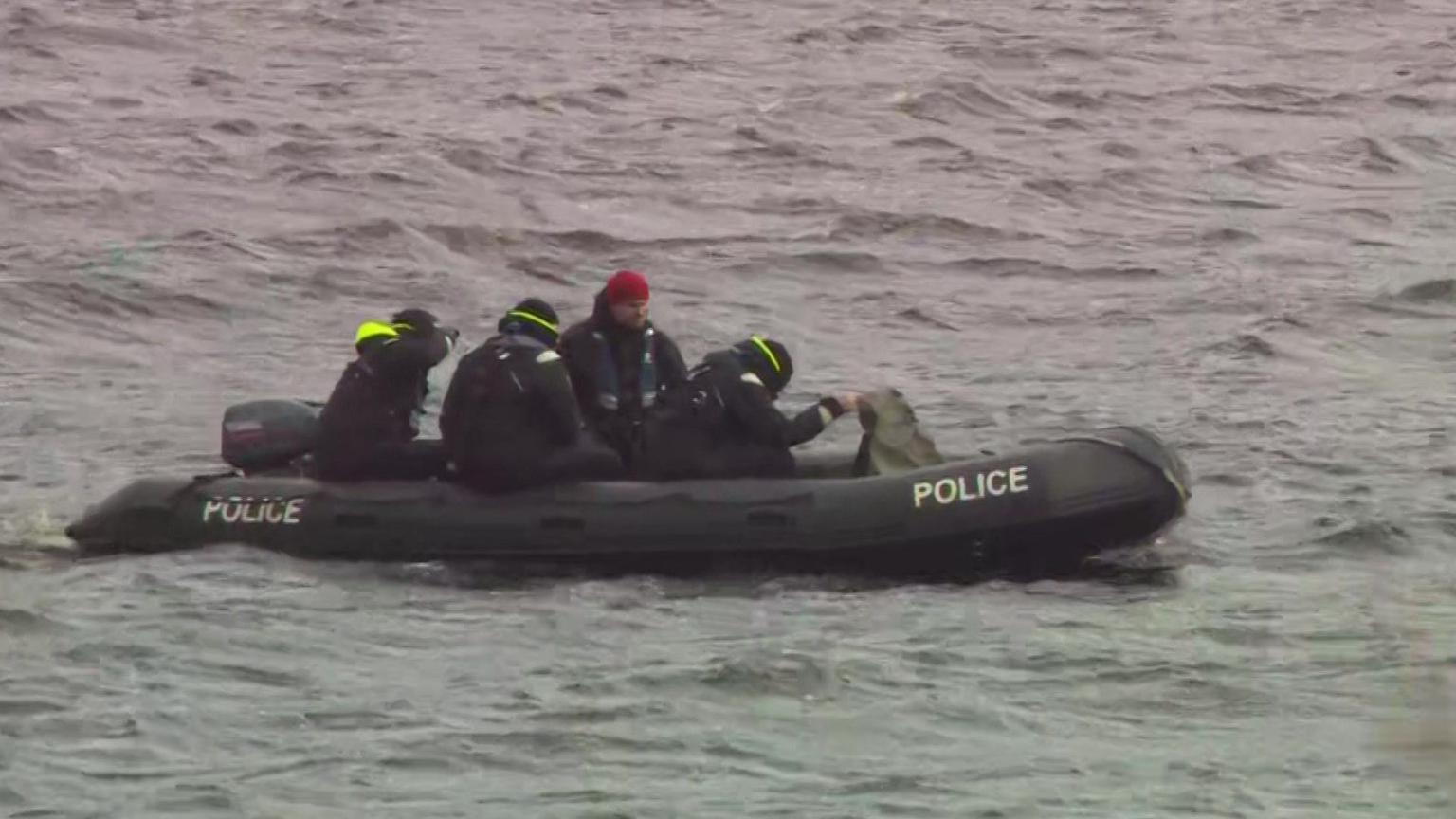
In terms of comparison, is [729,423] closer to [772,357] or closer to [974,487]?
[772,357]

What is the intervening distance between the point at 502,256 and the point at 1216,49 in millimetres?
13332

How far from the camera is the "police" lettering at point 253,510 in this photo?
1420 cm

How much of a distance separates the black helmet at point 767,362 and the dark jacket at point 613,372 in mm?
448

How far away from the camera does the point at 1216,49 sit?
34.9 metres

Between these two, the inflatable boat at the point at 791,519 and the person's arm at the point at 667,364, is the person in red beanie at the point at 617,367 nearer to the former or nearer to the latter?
the person's arm at the point at 667,364

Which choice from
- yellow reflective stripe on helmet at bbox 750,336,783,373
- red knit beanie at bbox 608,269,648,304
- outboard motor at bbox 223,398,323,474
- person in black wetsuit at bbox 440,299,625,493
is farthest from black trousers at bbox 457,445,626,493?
outboard motor at bbox 223,398,323,474

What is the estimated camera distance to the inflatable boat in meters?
13.8

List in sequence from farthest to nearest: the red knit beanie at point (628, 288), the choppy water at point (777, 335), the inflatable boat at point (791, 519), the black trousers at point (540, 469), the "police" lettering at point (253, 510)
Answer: the red knit beanie at point (628, 288) < the "police" lettering at point (253, 510) < the black trousers at point (540, 469) < the inflatable boat at point (791, 519) < the choppy water at point (777, 335)

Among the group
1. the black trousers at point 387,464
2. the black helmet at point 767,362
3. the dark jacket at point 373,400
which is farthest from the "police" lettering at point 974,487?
the dark jacket at point 373,400

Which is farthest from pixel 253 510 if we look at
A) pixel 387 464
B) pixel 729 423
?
pixel 729 423

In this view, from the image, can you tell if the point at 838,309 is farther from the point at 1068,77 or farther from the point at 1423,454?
the point at 1068,77

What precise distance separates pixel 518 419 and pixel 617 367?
0.85 metres

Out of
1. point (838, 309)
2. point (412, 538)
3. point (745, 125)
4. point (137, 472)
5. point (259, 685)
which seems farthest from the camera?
point (745, 125)

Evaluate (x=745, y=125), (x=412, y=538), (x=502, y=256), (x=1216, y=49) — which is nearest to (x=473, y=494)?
(x=412, y=538)
